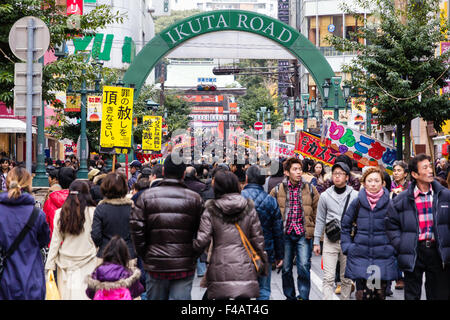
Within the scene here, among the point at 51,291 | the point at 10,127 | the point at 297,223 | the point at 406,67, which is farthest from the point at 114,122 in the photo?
the point at 10,127

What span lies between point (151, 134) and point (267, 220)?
2161 centimetres

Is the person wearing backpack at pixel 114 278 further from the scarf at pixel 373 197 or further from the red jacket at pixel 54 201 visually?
the red jacket at pixel 54 201

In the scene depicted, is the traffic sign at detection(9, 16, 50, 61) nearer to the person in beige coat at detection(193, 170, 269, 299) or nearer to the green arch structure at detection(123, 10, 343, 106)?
the person in beige coat at detection(193, 170, 269, 299)

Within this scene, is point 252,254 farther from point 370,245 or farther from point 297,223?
point 297,223

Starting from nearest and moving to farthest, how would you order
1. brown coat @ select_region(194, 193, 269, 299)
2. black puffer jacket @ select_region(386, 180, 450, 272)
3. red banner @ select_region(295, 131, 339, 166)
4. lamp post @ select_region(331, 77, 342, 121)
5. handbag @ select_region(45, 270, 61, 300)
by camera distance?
brown coat @ select_region(194, 193, 269, 299) → black puffer jacket @ select_region(386, 180, 450, 272) → handbag @ select_region(45, 270, 61, 300) → red banner @ select_region(295, 131, 339, 166) → lamp post @ select_region(331, 77, 342, 121)

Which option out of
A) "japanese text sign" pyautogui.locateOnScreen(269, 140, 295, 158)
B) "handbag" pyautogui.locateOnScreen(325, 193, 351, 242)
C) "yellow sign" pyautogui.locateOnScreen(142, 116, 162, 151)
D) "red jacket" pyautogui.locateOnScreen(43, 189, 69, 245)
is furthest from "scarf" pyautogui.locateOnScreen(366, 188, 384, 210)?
"yellow sign" pyautogui.locateOnScreen(142, 116, 162, 151)

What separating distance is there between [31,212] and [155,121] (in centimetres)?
2265

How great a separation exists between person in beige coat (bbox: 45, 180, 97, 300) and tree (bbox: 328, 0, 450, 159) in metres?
13.5

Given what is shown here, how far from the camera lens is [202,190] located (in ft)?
38.7

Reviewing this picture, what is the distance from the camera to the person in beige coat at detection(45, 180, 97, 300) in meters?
7.56

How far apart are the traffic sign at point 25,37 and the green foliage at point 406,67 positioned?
11.9m

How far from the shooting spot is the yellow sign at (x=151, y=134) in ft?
95.0

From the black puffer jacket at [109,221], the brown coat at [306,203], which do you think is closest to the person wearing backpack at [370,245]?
the brown coat at [306,203]

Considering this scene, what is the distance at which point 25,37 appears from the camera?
9.79m
